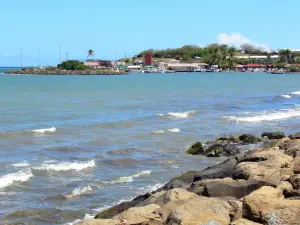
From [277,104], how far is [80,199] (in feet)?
130

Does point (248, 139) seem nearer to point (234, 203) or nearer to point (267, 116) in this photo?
point (267, 116)

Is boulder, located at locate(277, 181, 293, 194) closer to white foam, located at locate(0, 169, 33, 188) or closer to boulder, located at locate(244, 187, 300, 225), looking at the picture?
boulder, located at locate(244, 187, 300, 225)

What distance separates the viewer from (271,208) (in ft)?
27.8

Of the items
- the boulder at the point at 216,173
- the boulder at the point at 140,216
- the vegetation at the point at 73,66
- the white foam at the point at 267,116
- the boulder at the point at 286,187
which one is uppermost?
the vegetation at the point at 73,66

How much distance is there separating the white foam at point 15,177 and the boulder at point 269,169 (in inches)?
318

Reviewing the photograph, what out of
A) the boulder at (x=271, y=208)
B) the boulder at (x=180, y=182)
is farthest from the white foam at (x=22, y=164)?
the boulder at (x=271, y=208)

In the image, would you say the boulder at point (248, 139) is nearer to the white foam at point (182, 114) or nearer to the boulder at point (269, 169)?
the boulder at point (269, 169)

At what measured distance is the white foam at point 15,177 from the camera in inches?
688

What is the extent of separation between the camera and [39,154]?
23.4 m

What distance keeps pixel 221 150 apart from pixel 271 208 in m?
14.5

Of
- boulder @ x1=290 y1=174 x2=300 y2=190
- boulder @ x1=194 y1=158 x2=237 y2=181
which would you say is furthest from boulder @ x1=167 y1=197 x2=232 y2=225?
boulder @ x1=194 y1=158 x2=237 y2=181

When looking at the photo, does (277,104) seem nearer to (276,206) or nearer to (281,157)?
(281,157)

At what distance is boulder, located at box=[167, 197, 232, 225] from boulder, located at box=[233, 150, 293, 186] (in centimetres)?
239

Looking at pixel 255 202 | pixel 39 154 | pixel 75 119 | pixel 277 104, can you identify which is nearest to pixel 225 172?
pixel 255 202
